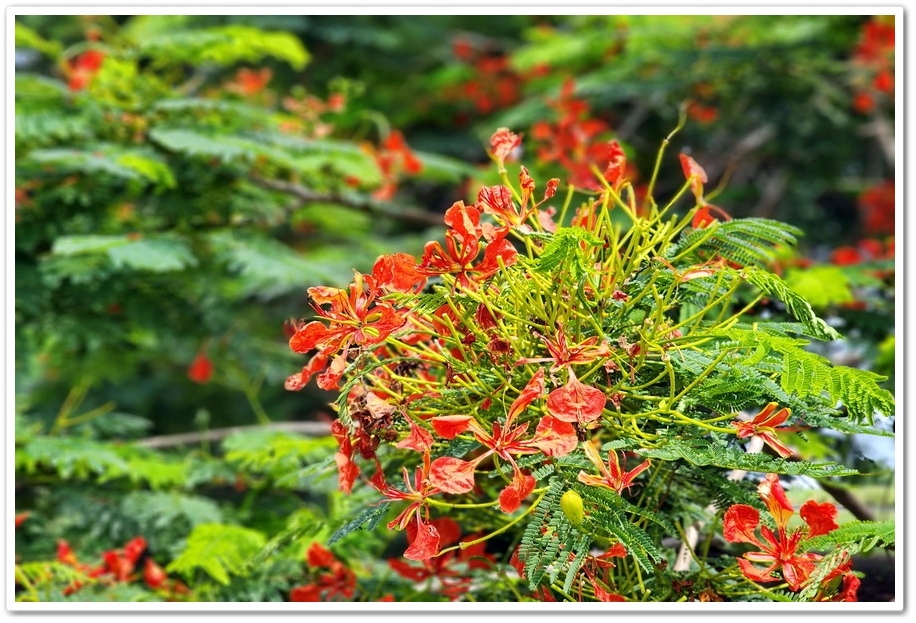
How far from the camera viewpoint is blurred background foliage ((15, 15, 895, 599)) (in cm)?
231

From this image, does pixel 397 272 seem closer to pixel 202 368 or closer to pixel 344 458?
pixel 344 458

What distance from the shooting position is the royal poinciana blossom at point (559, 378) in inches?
40.4

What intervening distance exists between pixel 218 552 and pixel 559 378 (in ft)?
3.24

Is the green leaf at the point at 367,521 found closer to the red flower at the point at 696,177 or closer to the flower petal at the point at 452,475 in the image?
the flower petal at the point at 452,475

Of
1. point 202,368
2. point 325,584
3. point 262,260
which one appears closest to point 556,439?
point 325,584

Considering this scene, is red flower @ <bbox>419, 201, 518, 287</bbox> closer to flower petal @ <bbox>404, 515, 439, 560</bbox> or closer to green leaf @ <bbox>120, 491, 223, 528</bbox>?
flower petal @ <bbox>404, 515, 439, 560</bbox>

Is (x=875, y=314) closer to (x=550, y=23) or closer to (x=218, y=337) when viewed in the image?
(x=218, y=337)

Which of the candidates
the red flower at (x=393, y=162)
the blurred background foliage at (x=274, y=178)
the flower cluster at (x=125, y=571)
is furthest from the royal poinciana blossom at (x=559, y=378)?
the red flower at (x=393, y=162)

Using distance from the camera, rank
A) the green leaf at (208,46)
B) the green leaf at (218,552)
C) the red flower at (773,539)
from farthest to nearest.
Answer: the green leaf at (208,46), the green leaf at (218,552), the red flower at (773,539)

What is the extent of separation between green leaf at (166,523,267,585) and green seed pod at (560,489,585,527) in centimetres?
89

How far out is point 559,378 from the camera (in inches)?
42.0

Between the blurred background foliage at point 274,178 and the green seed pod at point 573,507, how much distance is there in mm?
523

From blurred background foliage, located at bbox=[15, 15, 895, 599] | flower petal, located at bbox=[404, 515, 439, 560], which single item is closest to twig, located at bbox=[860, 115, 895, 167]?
blurred background foliage, located at bbox=[15, 15, 895, 599]

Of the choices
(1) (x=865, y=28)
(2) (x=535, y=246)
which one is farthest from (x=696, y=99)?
(2) (x=535, y=246)
